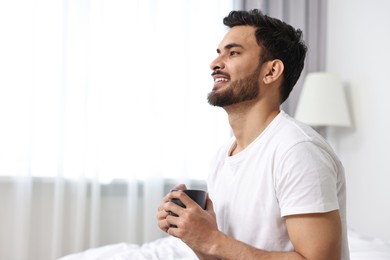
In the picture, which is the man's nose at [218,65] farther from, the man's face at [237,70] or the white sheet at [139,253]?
the white sheet at [139,253]

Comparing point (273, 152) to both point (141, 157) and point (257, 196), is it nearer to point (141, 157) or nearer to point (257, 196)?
point (257, 196)

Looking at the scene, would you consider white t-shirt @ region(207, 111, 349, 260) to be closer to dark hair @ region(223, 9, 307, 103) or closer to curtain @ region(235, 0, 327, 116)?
dark hair @ region(223, 9, 307, 103)

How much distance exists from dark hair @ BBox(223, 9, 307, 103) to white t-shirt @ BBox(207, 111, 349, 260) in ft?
0.67

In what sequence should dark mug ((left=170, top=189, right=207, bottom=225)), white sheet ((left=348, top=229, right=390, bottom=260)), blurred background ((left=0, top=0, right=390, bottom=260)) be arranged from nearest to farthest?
dark mug ((left=170, top=189, right=207, bottom=225)) → white sheet ((left=348, top=229, right=390, bottom=260)) → blurred background ((left=0, top=0, right=390, bottom=260))

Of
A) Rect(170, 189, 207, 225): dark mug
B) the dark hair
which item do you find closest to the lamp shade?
the dark hair

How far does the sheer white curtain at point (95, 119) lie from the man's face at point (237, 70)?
1.61m

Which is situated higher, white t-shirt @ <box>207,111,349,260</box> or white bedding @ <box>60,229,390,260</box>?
white t-shirt @ <box>207,111,349,260</box>

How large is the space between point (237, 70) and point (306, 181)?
447 mm

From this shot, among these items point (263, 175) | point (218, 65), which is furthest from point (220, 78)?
point (263, 175)

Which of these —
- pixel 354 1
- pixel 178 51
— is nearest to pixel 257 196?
pixel 178 51

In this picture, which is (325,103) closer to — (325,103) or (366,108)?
(325,103)

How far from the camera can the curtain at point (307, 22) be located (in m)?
3.26

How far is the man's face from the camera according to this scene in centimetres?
135

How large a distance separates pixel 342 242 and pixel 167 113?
2.02 metres
